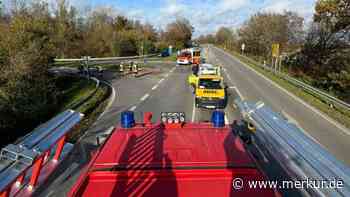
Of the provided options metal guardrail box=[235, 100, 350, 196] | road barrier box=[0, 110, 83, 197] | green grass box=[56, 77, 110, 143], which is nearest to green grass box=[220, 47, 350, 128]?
metal guardrail box=[235, 100, 350, 196]

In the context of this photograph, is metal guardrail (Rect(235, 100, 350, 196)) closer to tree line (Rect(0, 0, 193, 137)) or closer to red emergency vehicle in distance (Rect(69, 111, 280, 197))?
red emergency vehicle in distance (Rect(69, 111, 280, 197))

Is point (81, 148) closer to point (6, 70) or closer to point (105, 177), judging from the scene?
point (105, 177)

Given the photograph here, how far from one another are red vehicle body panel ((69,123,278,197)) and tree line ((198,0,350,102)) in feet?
70.3

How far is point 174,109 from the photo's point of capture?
45.3ft

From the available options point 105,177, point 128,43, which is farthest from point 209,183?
point 128,43

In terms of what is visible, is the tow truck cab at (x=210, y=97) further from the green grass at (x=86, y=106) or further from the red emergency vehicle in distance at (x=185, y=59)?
the red emergency vehicle in distance at (x=185, y=59)

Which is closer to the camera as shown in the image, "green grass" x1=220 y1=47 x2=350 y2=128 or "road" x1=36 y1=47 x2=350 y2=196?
"road" x1=36 y1=47 x2=350 y2=196

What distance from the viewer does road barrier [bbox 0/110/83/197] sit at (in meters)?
3.33

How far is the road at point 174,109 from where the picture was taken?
717 centimetres

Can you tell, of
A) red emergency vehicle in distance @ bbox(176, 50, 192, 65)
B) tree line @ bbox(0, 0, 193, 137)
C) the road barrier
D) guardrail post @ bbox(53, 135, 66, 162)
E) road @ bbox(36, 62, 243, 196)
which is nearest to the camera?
the road barrier

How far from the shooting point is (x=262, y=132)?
4855mm

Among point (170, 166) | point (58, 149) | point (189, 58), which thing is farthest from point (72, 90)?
point (189, 58)

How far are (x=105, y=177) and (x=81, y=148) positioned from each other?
611cm

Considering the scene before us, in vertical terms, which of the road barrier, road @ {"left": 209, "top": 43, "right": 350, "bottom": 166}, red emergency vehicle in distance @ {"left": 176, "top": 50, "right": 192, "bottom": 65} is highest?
red emergency vehicle in distance @ {"left": 176, "top": 50, "right": 192, "bottom": 65}
